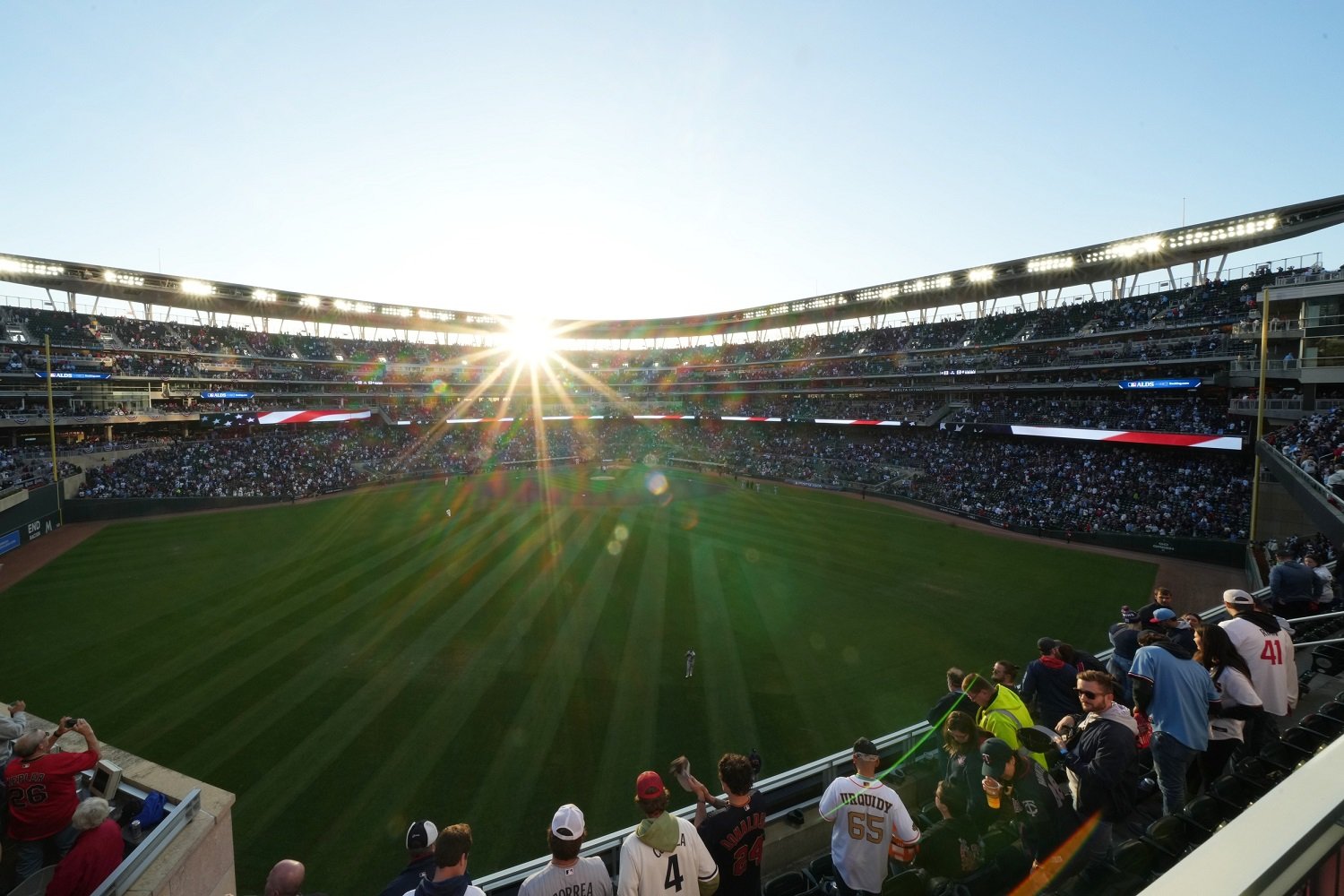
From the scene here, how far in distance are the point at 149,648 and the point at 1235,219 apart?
170 feet

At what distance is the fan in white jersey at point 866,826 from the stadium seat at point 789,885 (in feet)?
2.18

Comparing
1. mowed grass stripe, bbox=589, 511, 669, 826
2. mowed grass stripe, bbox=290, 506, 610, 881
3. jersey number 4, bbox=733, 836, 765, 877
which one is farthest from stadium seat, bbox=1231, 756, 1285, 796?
mowed grass stripe, bbox=290, 506, 610, 881

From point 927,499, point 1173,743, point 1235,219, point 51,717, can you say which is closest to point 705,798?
point 1173,743

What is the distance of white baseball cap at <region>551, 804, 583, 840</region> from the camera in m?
4.28

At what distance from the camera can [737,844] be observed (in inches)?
193

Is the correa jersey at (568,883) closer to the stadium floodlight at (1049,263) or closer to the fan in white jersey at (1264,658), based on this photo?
the fan in white jersey at (1264,658)

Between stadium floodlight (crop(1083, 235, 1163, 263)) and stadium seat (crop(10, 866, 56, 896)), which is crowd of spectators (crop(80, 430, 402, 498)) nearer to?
stadium seat (crop(10, 866, 56, 896))

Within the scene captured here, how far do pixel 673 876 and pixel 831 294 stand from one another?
6002 centimetres

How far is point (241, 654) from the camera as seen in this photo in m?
16.2

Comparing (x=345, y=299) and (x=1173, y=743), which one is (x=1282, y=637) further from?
(x=345, y=299)

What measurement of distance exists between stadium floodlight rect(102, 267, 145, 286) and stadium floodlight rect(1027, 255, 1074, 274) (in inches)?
2626

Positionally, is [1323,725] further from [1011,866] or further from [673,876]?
[673,876]

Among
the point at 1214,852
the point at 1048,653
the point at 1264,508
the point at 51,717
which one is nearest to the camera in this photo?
the point at 1214,852

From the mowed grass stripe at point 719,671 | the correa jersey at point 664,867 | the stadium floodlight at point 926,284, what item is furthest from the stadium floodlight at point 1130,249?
the correa jersey at point 664,867
